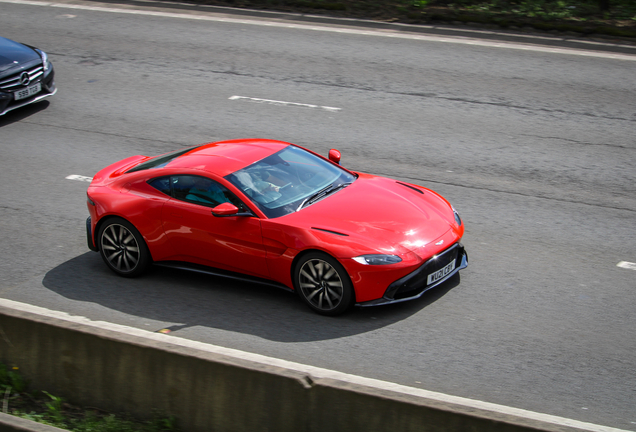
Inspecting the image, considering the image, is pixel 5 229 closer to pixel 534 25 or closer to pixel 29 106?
pixel 29 106

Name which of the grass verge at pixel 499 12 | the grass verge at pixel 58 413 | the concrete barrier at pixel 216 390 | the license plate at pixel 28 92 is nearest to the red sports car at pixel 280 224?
the concrete barrier at pixel 216 390

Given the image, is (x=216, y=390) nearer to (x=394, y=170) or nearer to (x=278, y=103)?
(x=394, y=170)

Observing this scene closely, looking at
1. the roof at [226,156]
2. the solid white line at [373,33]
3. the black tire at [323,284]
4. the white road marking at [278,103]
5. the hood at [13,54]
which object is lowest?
the black tire at [323,284]

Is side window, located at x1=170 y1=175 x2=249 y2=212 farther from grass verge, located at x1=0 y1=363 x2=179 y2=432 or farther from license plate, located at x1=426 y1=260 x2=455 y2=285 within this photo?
grass verge, located at x1=0 y1=363 x2=179 y2=432

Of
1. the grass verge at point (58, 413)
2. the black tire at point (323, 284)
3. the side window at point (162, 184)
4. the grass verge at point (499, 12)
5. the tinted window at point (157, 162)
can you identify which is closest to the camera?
the grass verge at point (58, 413)

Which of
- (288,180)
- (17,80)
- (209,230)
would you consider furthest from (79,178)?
(288,180)

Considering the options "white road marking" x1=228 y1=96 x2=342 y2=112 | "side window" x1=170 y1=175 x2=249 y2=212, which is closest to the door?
"side window" x1=170 y1=175 x2=249 y2=212

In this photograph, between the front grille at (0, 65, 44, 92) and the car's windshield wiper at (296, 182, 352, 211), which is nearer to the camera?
the car's windshield wiper at (296, 182, 352, 211)

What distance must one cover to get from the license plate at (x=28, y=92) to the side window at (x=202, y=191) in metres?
6.81

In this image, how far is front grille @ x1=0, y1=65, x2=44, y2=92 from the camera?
497 inches

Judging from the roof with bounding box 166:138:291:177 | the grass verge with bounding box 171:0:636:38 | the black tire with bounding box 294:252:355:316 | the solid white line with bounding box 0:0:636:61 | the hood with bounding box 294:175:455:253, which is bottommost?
the black tire with bounding box 294:252:355:316

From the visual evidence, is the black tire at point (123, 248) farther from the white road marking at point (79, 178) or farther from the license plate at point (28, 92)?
the license plate at point (28, 92)

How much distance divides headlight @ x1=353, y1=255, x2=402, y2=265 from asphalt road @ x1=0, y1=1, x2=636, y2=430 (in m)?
0.62

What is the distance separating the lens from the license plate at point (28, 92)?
12.7 meters
